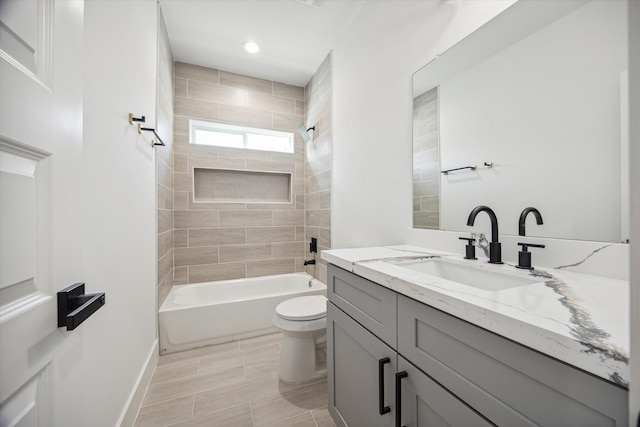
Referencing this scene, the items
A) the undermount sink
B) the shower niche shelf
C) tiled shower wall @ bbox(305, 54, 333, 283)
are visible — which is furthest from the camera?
the shower niche shelf

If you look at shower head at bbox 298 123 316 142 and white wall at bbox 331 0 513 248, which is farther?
shower head at bbox 298 123 316 142

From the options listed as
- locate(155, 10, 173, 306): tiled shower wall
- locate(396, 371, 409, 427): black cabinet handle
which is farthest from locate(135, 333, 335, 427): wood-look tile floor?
locate(396, 371, 409, 427): black cabinet handle

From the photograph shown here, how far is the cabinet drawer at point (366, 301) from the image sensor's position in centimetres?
84

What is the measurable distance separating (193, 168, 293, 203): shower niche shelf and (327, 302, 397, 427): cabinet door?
215cm

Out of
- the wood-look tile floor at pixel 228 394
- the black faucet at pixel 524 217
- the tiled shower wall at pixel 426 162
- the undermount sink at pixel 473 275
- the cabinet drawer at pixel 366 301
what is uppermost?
the tiled shower wall at pixel 426 162

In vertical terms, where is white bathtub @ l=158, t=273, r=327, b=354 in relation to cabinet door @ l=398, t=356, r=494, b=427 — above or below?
below

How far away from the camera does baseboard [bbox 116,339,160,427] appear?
1.28m

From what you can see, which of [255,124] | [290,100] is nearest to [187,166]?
[255,124]

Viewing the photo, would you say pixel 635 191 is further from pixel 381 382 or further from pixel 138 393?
pixel 138 393

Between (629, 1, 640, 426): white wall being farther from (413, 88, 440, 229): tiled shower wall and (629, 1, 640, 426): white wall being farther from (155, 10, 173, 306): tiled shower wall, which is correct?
(155, 10, 173, 306): tiled shower wall

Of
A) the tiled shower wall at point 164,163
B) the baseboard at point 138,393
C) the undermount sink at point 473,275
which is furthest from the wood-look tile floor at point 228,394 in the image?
the undermount sink at point 473,275

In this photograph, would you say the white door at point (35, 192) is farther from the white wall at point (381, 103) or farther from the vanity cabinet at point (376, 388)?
the white wall at point (381, 103)

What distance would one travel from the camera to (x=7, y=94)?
16.2 inches

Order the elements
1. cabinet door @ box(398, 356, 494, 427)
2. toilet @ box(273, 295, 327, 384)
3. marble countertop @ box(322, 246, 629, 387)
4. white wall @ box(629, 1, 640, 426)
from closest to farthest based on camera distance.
Result: 1. white wall @ box(629, 1, 640, 426)
2. marble countertop @ box(322, 246, 629, 387)
3. cabinet door @ box(398, 356, 494, 427)
4. toilet @ box(273, 295, 327, 384)
